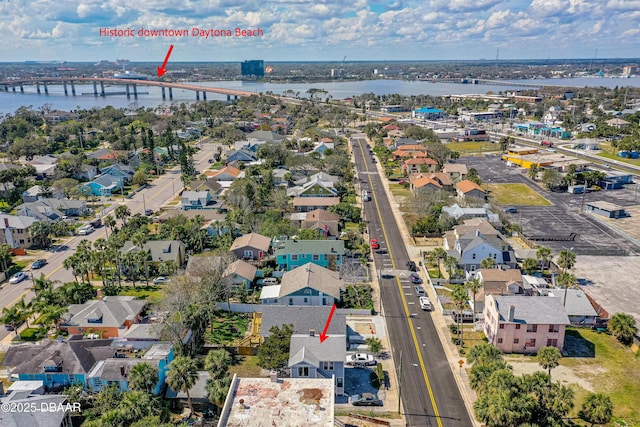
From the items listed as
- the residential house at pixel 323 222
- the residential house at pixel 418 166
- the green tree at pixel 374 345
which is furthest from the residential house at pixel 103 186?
the green tree at pixel 374 345

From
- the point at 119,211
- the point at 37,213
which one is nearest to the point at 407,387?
the point at 119,211

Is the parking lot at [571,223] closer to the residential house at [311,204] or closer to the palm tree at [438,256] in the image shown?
the palm tree at [438,256]

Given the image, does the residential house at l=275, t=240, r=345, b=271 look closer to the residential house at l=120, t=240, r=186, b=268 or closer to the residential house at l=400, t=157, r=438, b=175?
the residential house at l=120, t=240, r=186, b=268

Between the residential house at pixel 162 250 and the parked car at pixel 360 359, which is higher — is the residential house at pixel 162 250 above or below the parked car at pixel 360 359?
above

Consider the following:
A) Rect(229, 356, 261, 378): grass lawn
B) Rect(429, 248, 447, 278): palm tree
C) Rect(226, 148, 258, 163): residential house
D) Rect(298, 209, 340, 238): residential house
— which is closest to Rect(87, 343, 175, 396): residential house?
Rect(229, 356, 261, 378): grass lawn

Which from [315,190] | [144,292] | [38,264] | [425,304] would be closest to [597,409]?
[425,304]

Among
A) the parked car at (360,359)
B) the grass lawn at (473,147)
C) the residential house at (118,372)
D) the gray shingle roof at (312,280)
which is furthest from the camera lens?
the grass lawn at (473,147)

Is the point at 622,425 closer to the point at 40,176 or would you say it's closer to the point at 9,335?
the point at 9,335
